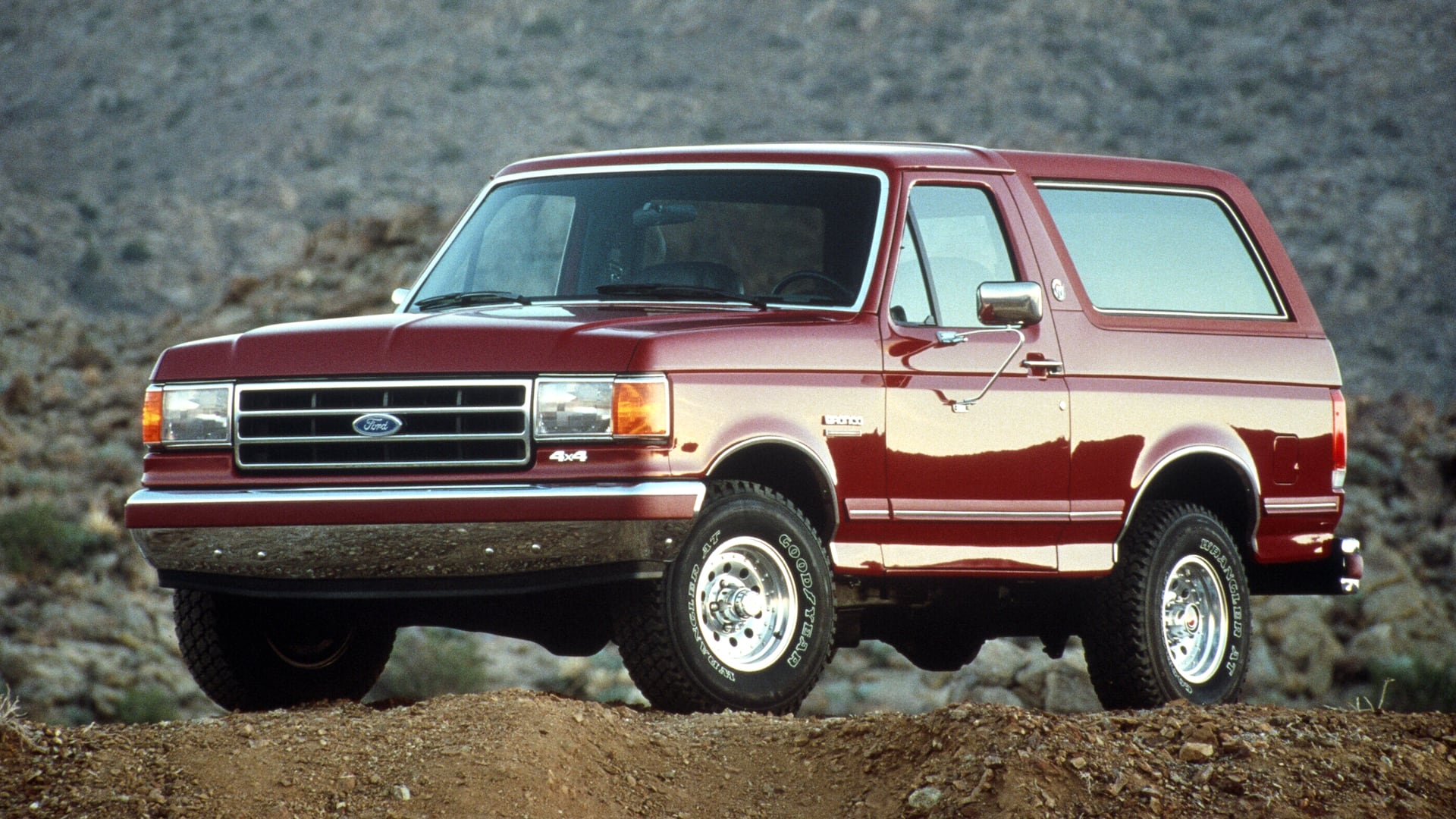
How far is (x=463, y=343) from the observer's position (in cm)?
638

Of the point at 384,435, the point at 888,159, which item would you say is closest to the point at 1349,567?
the point at 888,159

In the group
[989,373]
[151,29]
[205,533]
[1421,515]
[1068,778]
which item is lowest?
[1421,515]

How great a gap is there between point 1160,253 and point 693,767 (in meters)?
3.90

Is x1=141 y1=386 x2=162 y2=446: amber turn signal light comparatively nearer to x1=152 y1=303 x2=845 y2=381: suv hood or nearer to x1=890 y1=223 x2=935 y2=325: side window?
x1=152 y1=303 x2=845 y2=381: suv hood

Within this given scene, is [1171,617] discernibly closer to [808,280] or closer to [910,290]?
[910,290]

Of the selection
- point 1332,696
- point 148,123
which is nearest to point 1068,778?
point 1332,696

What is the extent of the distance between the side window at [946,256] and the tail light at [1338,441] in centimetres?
201

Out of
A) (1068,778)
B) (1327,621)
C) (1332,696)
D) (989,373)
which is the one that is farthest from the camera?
(1327,621)

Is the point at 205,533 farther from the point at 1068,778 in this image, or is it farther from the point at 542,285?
the point at 1068,778

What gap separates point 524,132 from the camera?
4925 cm

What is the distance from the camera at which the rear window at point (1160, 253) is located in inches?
325

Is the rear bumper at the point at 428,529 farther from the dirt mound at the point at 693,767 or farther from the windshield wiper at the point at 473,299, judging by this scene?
the windshield wiper at the point at 473,299

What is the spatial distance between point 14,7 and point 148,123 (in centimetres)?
879

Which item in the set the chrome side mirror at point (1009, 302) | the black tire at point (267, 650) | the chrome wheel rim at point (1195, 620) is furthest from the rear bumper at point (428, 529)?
the chrome wheel rim at point (1195, 620)
